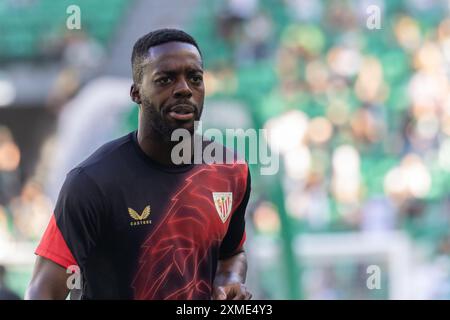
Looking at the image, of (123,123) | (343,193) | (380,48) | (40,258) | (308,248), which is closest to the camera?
(40,258)

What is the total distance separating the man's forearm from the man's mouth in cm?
65

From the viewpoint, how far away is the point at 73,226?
3240 millimetres

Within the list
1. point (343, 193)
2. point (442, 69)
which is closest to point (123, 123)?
point (343, 193)

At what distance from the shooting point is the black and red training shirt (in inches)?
128

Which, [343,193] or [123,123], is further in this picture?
[343,193]

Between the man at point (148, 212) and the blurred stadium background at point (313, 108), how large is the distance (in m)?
5.68

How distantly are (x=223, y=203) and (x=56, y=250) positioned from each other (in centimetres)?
68

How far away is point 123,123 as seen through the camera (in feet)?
23.5

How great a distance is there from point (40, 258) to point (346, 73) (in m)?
11.3

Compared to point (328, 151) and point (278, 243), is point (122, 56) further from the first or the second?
point (278, 243)

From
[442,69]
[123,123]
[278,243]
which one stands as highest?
[442,69]

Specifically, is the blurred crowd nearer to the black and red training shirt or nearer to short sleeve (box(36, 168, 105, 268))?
the black and red training shirt

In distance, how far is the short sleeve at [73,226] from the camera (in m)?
3.23

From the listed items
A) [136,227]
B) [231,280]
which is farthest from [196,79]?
[231,280]
